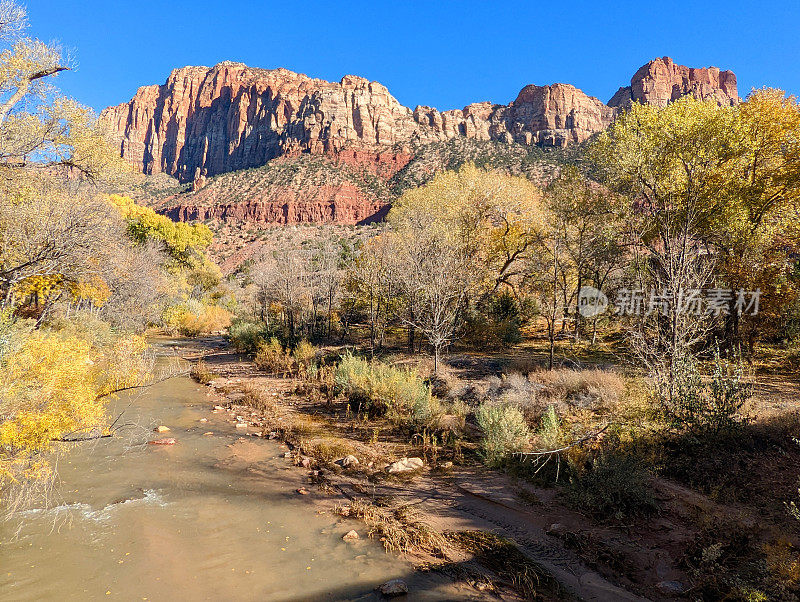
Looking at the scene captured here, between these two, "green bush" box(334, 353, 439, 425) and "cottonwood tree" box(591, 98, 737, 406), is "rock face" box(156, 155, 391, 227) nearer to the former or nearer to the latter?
"cottonwood tree" box(591, 98, 737, 406)

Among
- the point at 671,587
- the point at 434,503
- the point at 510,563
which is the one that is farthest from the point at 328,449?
the point at 671,587

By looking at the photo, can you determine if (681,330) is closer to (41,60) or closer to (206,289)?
(41,60)

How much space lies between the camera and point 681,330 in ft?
30.3

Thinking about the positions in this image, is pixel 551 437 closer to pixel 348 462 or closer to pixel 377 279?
pixel 348 462

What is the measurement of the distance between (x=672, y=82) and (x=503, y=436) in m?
148

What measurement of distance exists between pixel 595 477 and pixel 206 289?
4243 centimetres

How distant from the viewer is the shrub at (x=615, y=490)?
6.52 meters

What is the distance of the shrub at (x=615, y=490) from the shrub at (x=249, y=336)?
61.3 ft

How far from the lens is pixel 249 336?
77.6 feet

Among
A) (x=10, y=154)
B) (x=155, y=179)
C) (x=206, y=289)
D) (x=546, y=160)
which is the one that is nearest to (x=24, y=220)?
(x=10, y=154)

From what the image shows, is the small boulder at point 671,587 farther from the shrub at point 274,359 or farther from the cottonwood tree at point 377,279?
the shrub at point 274,359

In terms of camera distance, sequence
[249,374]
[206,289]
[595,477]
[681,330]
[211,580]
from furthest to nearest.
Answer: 1. [206,289]
2. [249,374]
3. [681,330]
4. [595,477]
5. [211,580]

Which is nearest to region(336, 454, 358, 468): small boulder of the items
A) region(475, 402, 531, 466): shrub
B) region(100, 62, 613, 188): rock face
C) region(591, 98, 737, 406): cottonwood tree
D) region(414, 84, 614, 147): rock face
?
region(475, 402, 531, 466): shrub

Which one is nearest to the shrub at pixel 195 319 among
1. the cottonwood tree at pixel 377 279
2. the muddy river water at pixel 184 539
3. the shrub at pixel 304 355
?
the shrub at pixel 304 355
